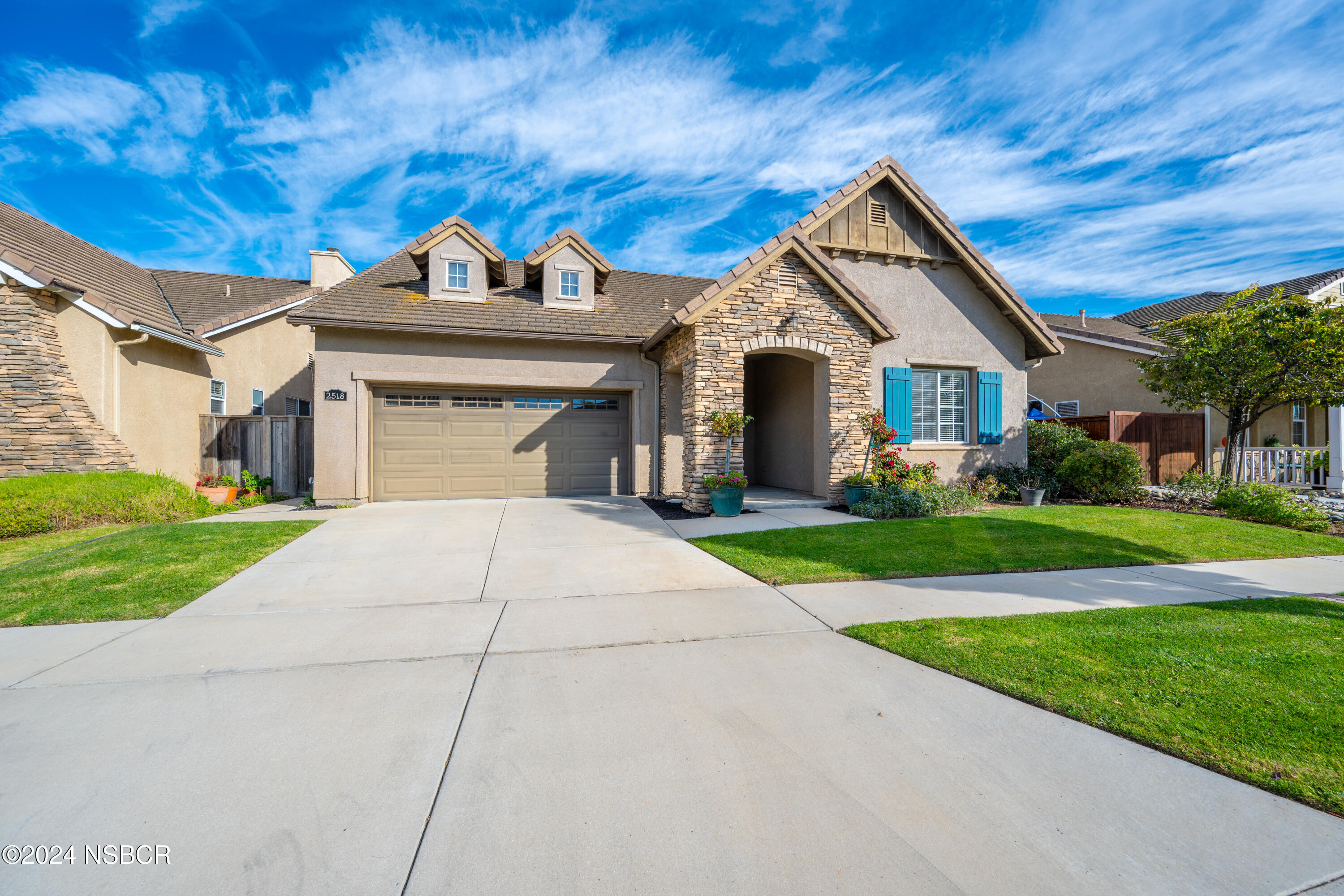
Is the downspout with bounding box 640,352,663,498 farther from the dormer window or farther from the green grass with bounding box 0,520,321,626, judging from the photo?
the green grass with bounding box 0,520,321,626

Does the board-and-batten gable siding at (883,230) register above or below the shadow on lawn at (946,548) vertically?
above

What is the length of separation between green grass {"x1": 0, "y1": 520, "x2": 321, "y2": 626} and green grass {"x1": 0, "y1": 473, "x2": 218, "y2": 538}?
3.64 ft

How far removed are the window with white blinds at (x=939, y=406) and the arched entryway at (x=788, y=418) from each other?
224 centimetres

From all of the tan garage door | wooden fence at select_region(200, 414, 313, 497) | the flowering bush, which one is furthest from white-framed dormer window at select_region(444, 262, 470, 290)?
the flowering bush

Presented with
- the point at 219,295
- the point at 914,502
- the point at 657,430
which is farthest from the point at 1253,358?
the point at 219,295

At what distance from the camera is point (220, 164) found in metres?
11.5

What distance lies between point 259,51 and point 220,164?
158 inches

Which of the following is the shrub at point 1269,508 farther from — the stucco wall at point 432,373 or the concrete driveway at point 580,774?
the stucco wall at point 432,373

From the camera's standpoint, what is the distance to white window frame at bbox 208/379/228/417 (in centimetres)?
1302

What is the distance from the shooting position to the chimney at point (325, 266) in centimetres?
1633

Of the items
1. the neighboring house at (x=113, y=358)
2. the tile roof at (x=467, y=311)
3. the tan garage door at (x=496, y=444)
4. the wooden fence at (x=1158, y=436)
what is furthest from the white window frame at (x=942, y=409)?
the neighboring house at (x=113, y=358)

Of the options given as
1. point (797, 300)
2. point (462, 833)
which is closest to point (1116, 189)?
point (797, 300)

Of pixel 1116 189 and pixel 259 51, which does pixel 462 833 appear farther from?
pixel 1116 189

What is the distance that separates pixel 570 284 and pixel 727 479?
6143 millimetres
